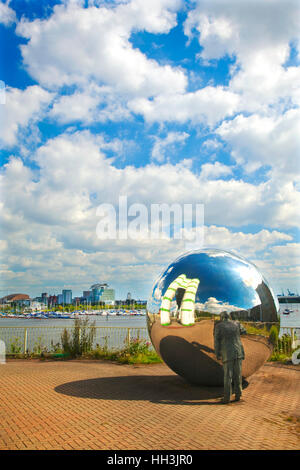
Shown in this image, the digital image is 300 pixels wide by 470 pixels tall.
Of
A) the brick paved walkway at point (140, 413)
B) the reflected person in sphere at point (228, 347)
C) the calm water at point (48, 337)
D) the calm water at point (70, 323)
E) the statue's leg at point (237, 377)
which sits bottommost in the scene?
the calm water at point (70, 323)

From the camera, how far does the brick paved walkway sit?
5.91 meters

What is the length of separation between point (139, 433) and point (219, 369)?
2.80 metres

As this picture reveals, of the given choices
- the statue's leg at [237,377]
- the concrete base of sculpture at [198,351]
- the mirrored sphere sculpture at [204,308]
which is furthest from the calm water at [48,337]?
the statue's leg at [237,377]

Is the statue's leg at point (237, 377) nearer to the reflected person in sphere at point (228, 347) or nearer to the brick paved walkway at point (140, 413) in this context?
the reflected person in sphere at point (228, 347)

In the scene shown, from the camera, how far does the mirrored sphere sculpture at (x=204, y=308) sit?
8.20 m

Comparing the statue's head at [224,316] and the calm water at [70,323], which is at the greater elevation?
the statue's head at [224,316]

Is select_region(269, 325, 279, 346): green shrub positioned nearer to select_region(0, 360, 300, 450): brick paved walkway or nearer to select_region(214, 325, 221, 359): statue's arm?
select_region(0, 360, 300, 450): brick paved walkway

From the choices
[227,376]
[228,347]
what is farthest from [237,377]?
[228,347]

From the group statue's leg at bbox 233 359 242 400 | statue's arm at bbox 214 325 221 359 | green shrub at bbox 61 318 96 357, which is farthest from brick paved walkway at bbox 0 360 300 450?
green shrub at bbox 61 318 96 357

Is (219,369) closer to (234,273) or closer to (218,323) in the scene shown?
(218,323)

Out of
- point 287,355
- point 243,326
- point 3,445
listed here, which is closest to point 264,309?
point 243,326

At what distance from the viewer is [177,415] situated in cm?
727

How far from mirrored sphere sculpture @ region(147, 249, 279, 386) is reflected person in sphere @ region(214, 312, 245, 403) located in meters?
0.13
